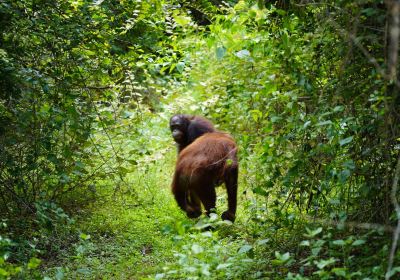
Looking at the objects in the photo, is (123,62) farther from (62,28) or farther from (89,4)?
(62,28)

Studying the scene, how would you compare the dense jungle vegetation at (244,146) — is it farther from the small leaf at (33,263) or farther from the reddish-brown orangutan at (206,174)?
the reddish-brown orangutan at (206,174)

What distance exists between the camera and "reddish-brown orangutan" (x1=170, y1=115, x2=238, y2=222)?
19.9 ft

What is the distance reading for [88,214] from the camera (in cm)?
672

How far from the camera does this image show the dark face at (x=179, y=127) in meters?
7.12

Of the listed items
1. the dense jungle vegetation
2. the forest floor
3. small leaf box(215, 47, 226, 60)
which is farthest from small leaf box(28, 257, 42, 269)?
small leaf box(215, 47, 226, 60)

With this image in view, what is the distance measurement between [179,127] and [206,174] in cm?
122

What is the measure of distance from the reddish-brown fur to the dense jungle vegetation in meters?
0.36

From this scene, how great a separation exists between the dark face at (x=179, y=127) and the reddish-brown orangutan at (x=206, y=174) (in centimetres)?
54

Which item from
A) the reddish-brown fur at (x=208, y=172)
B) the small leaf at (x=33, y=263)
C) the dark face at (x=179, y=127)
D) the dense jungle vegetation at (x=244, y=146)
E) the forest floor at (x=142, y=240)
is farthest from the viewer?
the dark face at (x=179, y=127)

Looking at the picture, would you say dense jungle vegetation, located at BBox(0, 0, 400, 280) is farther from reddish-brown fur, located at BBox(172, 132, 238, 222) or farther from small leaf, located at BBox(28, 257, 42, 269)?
reddish-brown fur, located at BBox(172, 132, 238, 222)

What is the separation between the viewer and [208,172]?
6.04 m

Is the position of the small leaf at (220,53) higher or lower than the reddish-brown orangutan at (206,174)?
higher

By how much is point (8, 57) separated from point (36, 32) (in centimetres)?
37

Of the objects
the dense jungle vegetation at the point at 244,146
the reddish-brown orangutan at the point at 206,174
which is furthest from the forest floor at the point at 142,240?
the reddish-brown orangutan at the point at 206,174
